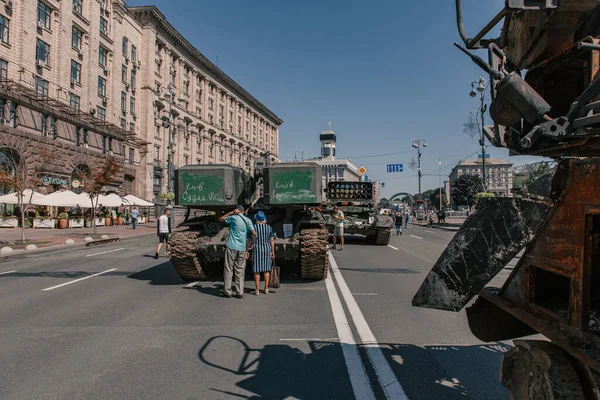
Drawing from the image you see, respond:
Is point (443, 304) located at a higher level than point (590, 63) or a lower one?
lower

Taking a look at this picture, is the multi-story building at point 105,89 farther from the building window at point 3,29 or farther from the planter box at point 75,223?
the planter box at point 75,223

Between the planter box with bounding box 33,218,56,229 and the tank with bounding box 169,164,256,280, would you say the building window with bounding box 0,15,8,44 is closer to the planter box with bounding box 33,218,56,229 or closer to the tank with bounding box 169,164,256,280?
the planter box with bounding box 33,218,56,229

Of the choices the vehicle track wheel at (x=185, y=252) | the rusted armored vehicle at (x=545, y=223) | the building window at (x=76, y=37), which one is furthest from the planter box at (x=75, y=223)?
the rusted armored vehicle at (x=545, y=223)

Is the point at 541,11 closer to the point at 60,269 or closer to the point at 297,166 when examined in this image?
the point at 297,166

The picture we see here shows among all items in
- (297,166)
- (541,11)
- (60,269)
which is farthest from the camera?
(60,269)

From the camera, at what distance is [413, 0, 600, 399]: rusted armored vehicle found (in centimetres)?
208

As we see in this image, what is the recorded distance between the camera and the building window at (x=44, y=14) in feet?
103

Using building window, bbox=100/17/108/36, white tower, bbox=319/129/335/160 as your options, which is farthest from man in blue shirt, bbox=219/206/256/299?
white tower, bbox=319/129/335/160

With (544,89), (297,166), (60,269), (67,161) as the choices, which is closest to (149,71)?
(67,161)

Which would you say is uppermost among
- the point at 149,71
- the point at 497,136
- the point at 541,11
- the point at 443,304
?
the point at 149,71

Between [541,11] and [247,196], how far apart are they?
7.69 metres

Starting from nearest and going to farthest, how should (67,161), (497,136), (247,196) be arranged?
(497,136) < (247,196) < (67,161)

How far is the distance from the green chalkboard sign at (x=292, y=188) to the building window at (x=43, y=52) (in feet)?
103

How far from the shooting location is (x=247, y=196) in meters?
9.70
